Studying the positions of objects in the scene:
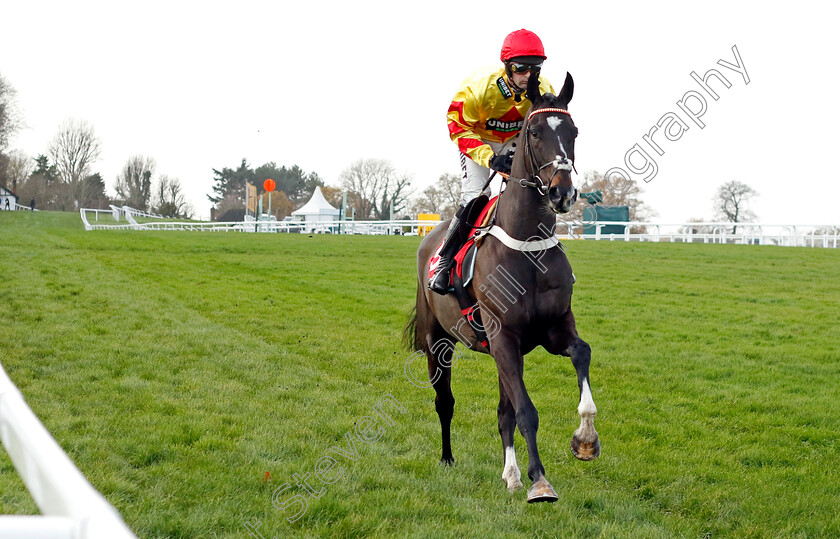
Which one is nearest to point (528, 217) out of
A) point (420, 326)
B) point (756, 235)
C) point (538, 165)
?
point (538, 165)

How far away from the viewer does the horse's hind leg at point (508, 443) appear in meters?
4.79

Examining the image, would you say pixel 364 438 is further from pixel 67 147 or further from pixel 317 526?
pixel 67 147

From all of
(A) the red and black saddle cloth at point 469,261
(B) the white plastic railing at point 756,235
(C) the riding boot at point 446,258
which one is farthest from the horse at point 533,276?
(B) the white plastic railing at point 756,235

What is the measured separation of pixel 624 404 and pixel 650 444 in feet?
4.26

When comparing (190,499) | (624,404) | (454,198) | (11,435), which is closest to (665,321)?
(624,404)

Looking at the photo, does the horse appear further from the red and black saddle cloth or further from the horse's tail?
the horse's tail

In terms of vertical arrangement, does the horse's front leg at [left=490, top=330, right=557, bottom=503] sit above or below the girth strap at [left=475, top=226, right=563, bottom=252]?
below

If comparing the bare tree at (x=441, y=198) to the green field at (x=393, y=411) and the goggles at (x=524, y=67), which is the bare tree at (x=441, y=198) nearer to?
the green field at (x=393, y=411)

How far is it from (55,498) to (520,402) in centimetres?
312

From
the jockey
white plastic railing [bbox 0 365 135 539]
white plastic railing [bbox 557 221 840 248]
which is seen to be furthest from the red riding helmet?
white plastic railing [bbox 557 221 840 248]

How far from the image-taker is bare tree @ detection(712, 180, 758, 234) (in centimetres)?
5675

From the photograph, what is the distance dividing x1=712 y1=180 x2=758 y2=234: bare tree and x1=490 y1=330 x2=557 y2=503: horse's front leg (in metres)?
57.6

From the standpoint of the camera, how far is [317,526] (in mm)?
4195

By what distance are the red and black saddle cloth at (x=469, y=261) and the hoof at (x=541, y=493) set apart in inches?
53.6
